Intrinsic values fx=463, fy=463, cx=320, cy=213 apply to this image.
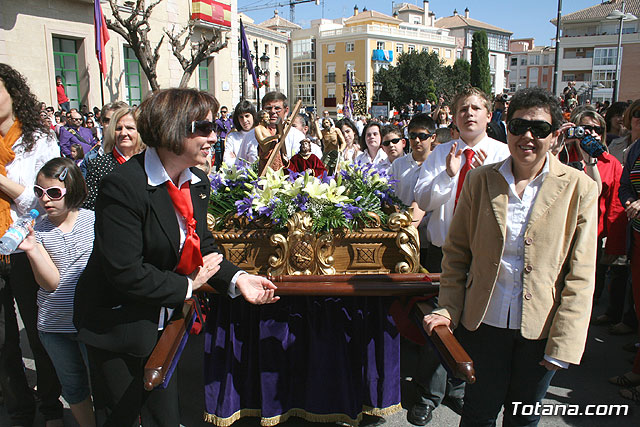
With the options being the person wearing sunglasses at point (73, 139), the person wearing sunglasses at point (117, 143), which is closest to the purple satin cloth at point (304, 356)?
the person wearing sunglasses at point (117, 143)

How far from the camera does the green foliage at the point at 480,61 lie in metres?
57.2

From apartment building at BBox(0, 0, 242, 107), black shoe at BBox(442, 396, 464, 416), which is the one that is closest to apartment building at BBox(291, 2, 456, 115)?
apartment building at BBox(0, 0, 242, 107)

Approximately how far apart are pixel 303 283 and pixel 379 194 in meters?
0.88

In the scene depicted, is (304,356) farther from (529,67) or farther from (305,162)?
(529,67)

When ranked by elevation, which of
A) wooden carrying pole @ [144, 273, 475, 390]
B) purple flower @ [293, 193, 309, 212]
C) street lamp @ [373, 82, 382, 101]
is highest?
street lamp @ [373, 82, 382, 101]

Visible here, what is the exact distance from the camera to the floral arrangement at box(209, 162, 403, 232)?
2.73 m

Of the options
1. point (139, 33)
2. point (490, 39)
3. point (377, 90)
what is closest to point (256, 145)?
point (139, 33)

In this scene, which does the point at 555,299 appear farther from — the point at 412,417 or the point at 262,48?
the point at 262,48

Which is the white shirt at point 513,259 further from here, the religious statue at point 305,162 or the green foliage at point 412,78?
the green foliage at point 412,78

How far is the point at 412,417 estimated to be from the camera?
116 inches

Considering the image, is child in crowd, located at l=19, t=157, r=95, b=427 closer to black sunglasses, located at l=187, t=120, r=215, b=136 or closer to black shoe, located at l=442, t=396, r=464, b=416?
black sunglasses, located at l=187, t=120, r=215, b=136

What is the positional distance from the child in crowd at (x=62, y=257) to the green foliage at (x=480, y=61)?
199 ft

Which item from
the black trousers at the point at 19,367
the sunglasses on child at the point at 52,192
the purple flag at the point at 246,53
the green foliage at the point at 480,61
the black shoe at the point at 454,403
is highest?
the green foliage at the point at 480,61

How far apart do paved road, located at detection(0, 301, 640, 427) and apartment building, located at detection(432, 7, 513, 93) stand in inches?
2878
